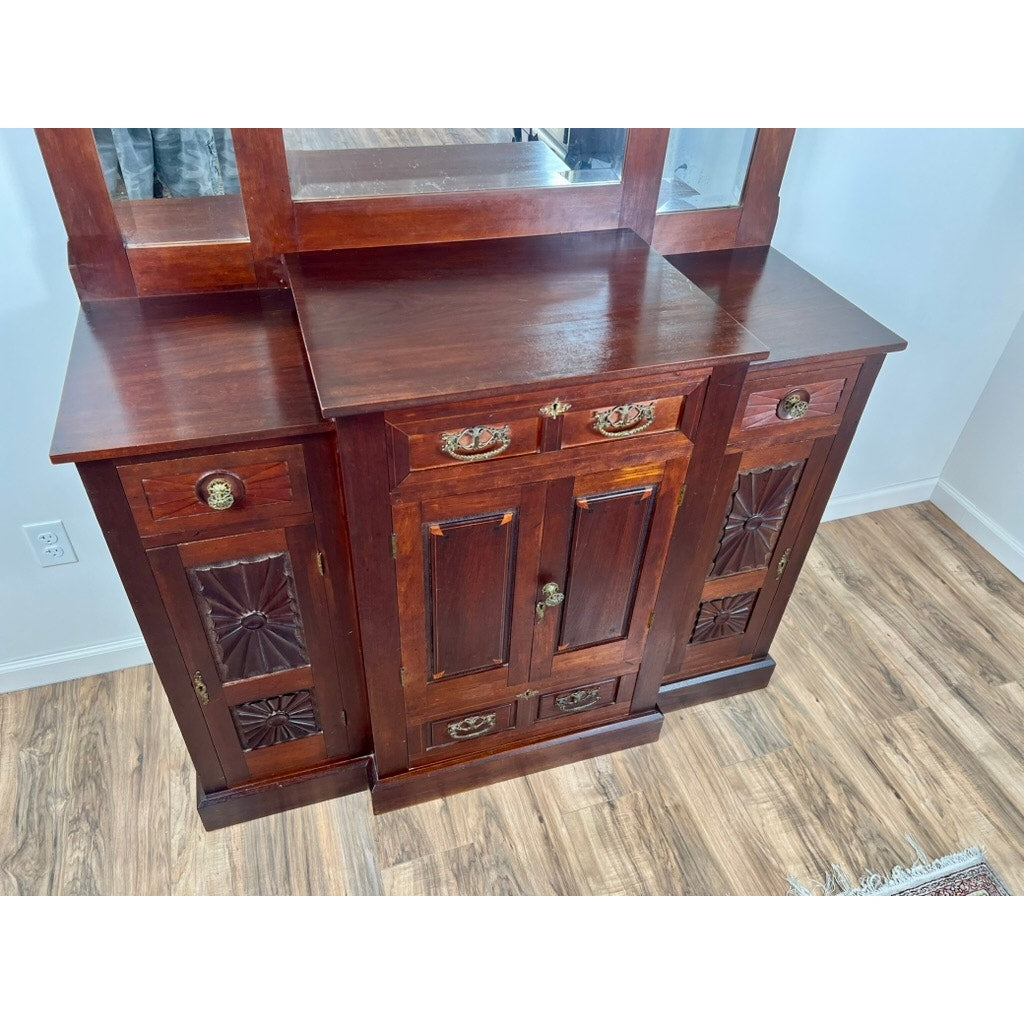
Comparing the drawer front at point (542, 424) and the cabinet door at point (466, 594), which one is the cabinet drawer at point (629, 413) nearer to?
the drawer front at point (542, 424)

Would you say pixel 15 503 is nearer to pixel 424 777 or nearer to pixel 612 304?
pixel 424 777

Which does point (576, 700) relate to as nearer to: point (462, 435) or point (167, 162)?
point (462, 435)

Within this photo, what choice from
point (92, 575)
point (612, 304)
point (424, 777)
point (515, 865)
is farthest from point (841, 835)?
point (92, 575)

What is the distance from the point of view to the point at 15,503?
156 centimetres

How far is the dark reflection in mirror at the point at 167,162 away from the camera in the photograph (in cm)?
118

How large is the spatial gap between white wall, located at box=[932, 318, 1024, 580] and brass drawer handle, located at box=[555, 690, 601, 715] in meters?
1.47

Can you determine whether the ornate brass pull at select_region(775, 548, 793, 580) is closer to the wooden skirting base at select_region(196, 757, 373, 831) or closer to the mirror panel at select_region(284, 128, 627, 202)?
the mirror panel at select_region(284, 128, 627, 202)

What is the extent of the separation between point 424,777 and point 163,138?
1.27 m

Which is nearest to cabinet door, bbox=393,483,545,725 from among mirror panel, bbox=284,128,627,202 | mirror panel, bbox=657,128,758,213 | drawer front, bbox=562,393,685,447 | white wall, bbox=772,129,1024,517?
drawer front, bbox=562,393,685,447

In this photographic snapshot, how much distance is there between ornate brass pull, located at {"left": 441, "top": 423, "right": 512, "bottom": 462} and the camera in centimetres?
113

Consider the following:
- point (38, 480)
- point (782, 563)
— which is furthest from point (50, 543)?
point (782, 563)

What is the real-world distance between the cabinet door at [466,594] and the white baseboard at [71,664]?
2.73 ft

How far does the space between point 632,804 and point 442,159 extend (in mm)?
1369
